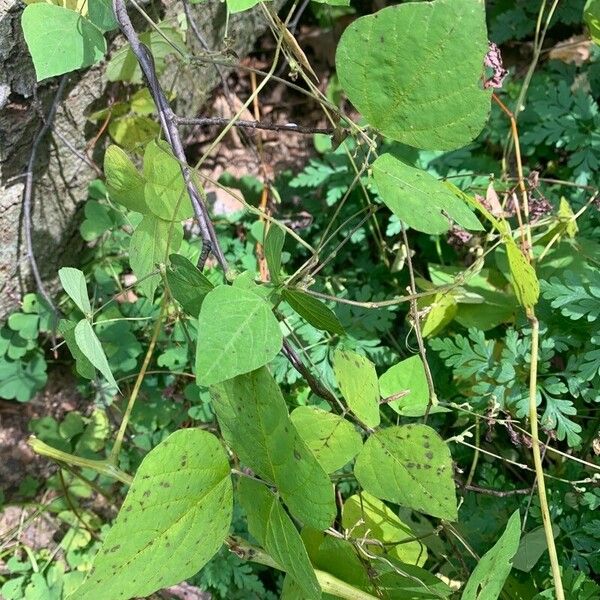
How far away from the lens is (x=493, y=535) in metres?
1.61

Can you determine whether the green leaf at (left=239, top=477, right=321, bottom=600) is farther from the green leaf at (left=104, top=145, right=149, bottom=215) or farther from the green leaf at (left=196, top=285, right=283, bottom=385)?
the green leaf at (left=104, top=145, right=149, bottom=215)

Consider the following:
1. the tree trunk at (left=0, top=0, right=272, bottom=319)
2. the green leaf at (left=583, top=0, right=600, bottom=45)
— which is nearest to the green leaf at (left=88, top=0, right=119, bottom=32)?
the tree trunk at (left=0, top=0, right=272, bottom=319)

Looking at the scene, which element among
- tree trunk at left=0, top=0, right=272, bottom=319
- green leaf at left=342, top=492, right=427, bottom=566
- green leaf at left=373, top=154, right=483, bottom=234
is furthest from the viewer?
tree trunk at left=0, top=0, right=272, bottom=319

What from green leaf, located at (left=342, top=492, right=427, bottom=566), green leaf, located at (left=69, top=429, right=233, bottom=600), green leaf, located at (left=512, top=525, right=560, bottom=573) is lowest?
green leaf, located at (left=512, top=525, right=560, bottom=573)

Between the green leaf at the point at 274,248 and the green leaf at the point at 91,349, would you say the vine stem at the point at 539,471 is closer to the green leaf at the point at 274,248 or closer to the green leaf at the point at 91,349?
the green leaf at the point at 274,248

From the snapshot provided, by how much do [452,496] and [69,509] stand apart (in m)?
1.42

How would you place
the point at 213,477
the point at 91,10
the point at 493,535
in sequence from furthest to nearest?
1. the point at 493,535
2. the point at 91,10
3. the point at 213,477

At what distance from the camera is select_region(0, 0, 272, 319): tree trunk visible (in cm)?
150

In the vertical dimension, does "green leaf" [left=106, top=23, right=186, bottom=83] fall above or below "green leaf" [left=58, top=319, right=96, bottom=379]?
above

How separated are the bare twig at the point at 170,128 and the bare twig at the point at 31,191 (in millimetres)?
355

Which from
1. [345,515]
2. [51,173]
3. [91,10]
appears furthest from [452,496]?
[51,173]

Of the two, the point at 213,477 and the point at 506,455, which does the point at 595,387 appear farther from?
the point at 213,477

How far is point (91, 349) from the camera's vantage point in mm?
1091

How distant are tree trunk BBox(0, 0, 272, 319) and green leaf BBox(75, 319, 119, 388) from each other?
70 centimetres
